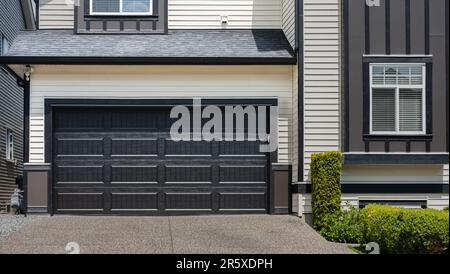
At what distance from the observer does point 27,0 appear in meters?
25.2

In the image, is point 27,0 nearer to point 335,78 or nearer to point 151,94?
point 151,94

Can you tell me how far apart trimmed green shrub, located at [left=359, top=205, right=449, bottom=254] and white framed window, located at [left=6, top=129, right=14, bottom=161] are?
1385 centimetres

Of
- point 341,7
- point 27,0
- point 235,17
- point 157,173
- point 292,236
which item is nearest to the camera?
point 292,236

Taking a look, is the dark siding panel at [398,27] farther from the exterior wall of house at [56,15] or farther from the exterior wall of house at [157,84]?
the exterior wall of house at [56,15]

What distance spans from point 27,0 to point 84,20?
374 inches

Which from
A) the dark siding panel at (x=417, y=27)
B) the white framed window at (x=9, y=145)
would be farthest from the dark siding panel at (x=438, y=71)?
the white framed window at (x=9, y=145)

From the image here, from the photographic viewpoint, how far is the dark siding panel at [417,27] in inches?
571

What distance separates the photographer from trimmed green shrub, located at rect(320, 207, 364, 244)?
13453 millimetres

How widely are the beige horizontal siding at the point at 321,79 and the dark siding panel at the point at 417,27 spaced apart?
1343 mm

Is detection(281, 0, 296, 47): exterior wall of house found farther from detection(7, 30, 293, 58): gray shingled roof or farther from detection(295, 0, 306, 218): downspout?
detection(295, 0, 306, 218): downspout

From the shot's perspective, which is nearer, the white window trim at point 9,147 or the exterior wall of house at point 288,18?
the exterior wall of house at point 288,18
